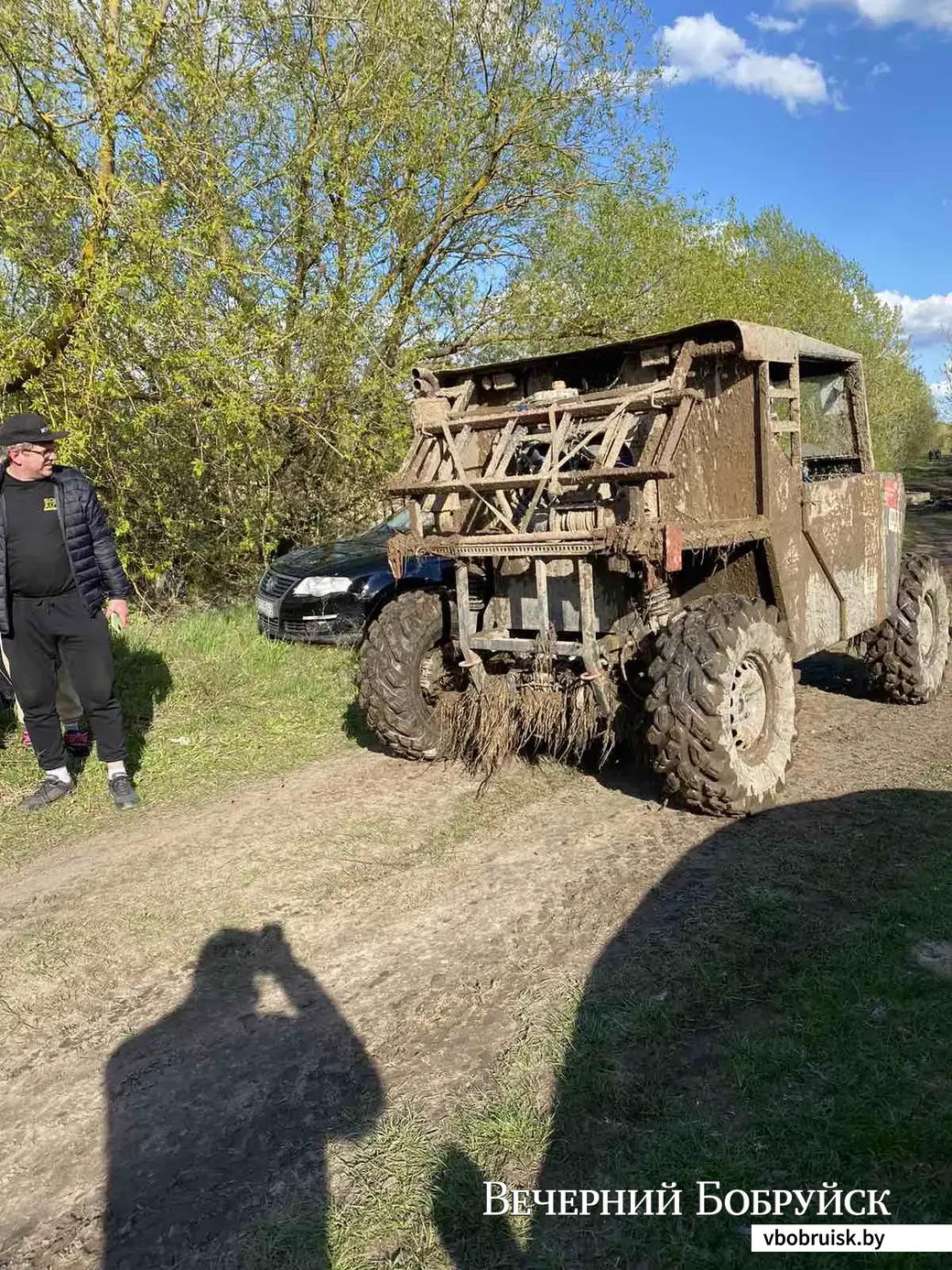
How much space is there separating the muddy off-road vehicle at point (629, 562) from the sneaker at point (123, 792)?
141 cm

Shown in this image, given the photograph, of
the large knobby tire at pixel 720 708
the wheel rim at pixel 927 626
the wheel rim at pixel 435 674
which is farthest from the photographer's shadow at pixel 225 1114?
the wheel rim at pixel 927 626

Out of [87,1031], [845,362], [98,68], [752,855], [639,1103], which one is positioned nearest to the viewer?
[639,1103]

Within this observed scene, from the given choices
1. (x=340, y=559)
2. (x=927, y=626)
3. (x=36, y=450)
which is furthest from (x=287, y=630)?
(x=927, y=626)

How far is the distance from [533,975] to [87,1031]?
4.90ft

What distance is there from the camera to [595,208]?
11359mm

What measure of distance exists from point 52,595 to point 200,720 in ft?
5.77

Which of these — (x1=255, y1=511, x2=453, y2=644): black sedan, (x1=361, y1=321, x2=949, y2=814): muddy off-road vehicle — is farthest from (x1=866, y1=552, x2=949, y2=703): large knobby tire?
(x1=255, y1=511, x2=453, y2=644): black sedan

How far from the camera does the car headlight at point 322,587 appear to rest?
834 cm

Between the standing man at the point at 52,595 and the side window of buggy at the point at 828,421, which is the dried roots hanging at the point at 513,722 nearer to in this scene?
the standing man at the point at 52,595

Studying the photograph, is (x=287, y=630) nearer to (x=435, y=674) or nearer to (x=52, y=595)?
(x=435, y=674)

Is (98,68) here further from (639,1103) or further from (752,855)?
(639,1103)

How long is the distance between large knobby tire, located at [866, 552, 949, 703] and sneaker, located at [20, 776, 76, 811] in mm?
5300

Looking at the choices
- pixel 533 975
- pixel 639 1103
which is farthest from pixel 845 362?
pixel 639 1103

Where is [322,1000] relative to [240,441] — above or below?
below
